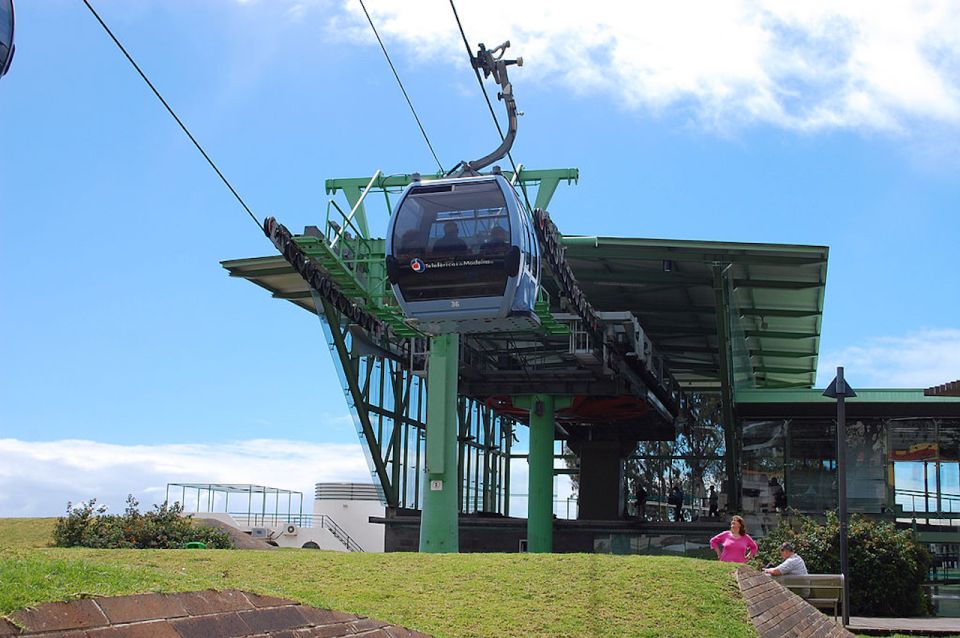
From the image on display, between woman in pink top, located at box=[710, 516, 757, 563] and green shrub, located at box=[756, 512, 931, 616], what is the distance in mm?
5066

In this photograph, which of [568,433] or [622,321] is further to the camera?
[568,433]

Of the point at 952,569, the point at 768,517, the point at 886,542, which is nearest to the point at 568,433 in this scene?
the point at 768,517

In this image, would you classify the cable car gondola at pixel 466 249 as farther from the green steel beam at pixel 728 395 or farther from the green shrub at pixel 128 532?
the green steel beam at pixel 728 395

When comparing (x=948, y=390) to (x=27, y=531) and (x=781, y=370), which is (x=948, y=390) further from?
(x=781, y=370)

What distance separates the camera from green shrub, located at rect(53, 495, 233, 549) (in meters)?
20.6

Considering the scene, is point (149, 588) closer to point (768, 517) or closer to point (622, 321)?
point (622, 321)

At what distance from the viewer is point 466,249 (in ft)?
67.9

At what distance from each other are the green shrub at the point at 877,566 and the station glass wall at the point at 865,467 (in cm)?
1388

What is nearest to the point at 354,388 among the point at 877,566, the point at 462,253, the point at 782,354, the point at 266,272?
the point at 266,272

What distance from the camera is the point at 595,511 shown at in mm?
47406

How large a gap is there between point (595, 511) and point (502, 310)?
92.1 feet

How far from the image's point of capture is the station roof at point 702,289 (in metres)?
34.5

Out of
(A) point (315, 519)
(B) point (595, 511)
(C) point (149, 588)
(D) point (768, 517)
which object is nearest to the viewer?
(C) point (149, 588)

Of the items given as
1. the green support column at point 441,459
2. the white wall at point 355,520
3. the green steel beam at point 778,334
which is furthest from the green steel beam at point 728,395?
the white wall at point 355,520
